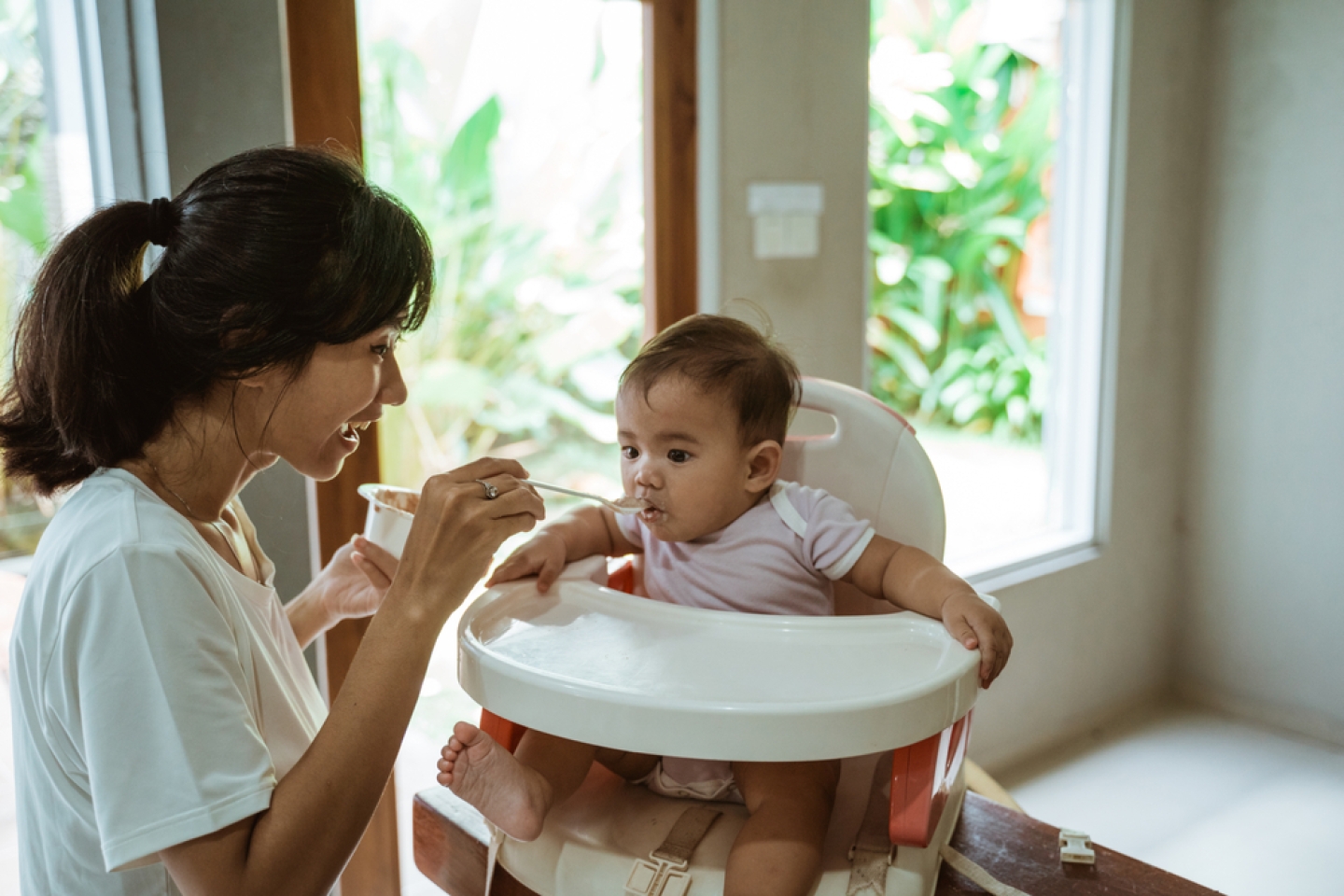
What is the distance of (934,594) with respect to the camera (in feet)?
3.63

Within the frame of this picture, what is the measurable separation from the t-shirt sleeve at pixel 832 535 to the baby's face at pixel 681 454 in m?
0.10

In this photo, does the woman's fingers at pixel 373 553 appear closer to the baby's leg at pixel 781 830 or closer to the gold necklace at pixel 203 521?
the gold necklace at pixel 203 521

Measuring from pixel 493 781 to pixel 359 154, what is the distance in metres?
0.94

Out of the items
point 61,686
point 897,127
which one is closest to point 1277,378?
point 897,127

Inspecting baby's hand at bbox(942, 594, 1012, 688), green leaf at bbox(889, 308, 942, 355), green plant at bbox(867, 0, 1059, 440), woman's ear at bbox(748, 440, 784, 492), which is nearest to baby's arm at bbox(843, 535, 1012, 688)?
baby's hand at bbox(942, 594, 1012, 688)

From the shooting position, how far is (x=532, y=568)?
119 centimetres

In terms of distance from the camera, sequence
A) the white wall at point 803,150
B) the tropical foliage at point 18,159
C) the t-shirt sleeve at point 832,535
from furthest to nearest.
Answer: the white wall at point 803,150
the tropical foliage at point 18,159
the t-shirt sleeve at point 832,535

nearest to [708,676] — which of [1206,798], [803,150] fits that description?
[803,150]

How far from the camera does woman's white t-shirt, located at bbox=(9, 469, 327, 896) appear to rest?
0.78 meters

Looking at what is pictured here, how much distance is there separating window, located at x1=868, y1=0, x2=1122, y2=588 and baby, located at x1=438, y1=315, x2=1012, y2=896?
5.01 feet

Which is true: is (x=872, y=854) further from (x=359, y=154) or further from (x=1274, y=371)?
(x=1274, y=371)

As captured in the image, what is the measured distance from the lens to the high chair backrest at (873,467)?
1279mm

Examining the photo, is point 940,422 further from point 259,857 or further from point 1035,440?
point 259,857

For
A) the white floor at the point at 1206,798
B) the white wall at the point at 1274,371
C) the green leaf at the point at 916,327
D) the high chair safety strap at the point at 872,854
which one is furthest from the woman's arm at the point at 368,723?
the green leaf at the point at 916,327
